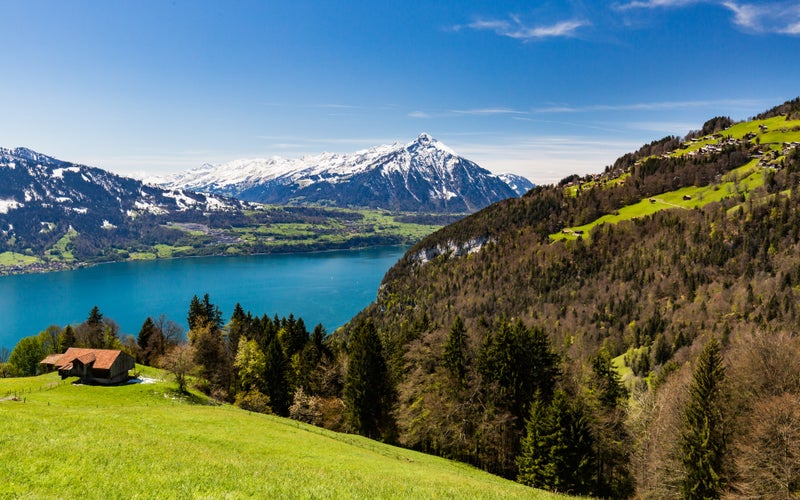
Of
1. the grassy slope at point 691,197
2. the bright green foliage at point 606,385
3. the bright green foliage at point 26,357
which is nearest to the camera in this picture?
the bright green foliage at point 606,385

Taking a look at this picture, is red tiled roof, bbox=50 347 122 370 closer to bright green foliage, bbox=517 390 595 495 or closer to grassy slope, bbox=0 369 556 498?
grassy slope, bbox=0 369 556 498

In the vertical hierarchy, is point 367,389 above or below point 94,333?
above

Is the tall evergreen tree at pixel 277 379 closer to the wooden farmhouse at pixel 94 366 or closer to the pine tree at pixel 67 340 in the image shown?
the wooden farmhouse at pixel 94 366

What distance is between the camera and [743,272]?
121562 millimetres

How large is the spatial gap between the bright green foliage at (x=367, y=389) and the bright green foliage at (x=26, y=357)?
7269 centimetres

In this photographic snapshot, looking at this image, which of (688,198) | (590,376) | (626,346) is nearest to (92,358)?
(590,376)

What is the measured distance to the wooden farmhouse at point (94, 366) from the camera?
51719 mm

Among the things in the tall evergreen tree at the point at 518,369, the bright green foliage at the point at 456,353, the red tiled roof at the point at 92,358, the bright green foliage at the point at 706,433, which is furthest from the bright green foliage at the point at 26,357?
the bright green foliage at the point at 706,433

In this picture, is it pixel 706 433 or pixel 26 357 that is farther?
pixel 26 357

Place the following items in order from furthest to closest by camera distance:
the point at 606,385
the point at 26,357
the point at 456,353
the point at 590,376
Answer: the point at 26,357, the point at 590,376, the point at 606,385, the point at 456,353

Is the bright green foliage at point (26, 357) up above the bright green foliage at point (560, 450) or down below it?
below

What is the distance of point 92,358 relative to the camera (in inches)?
2060

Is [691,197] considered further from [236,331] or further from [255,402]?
[255,402]

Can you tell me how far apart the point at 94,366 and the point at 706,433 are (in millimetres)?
64775
